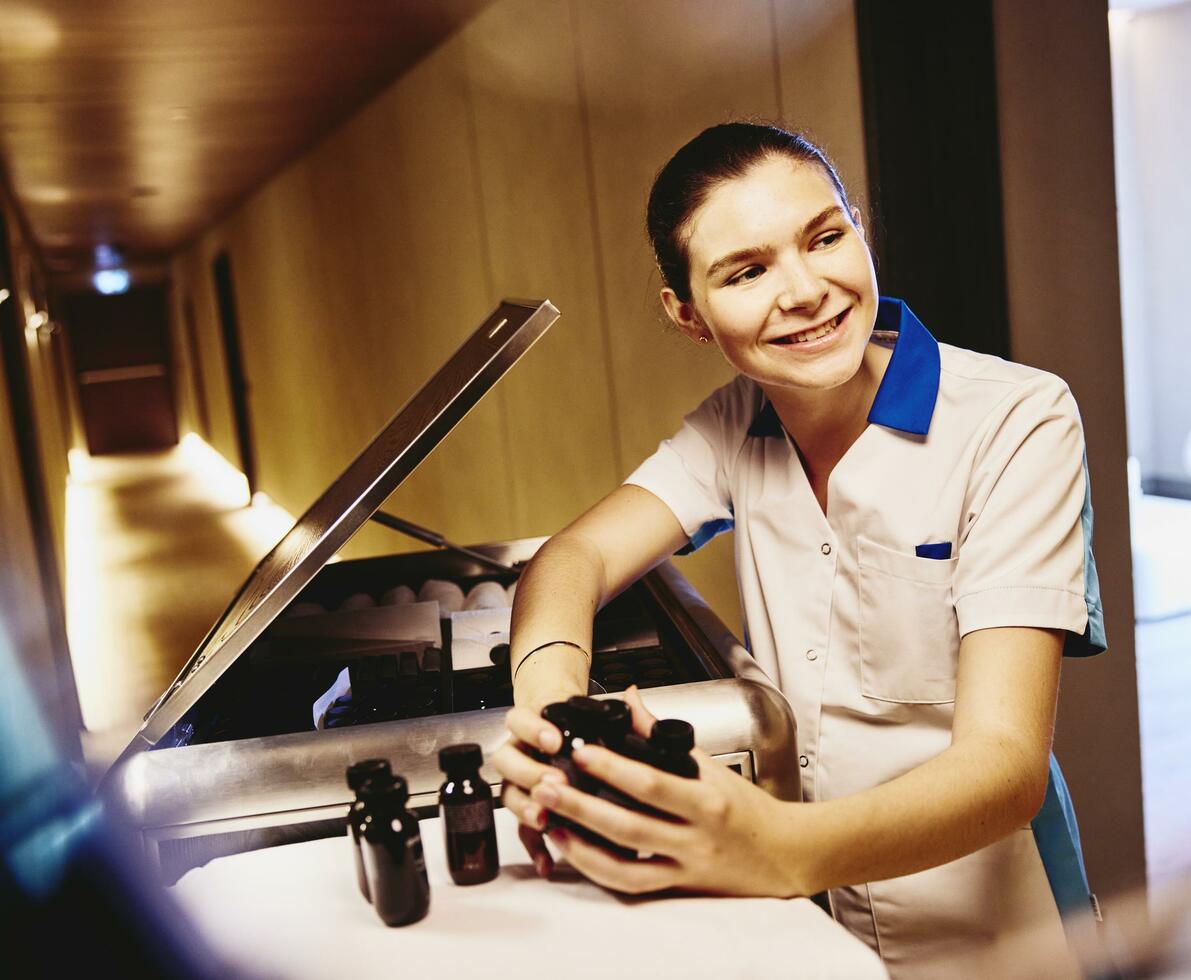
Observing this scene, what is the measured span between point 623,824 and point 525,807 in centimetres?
13

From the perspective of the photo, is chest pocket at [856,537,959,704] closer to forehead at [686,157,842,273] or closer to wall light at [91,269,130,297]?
forehead at [686,157,842,273]

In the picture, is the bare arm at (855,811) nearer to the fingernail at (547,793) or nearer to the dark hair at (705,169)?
the fingernail at (547,793)

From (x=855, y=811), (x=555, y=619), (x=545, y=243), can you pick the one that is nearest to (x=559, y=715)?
(x=855, y=811)

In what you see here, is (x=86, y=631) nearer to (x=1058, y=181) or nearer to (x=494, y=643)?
Answer: (x=494, y=643)

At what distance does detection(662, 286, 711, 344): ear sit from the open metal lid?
19cm

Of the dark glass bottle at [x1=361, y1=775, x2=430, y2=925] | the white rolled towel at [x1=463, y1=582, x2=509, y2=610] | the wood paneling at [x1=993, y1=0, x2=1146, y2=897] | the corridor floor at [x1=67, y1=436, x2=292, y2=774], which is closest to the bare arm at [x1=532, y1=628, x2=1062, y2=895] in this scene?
the dark glass bottle at [x1=361, y1=775, x2=430, y2=925]

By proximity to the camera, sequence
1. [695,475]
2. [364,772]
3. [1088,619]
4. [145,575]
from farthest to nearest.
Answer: [145,575], [695,475], [1088,619], [364,772]

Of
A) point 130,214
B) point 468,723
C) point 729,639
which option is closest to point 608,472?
point 729,639

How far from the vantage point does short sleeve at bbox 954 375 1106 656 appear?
43.8 inches

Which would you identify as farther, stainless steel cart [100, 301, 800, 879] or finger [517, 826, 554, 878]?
stainless steel cart [100, 301, 800, 879]

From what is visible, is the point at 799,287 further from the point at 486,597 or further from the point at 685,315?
the point at 486,597

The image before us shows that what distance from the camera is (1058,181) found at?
213cm

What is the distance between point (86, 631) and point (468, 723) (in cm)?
545

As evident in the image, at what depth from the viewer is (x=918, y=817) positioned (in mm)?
985
